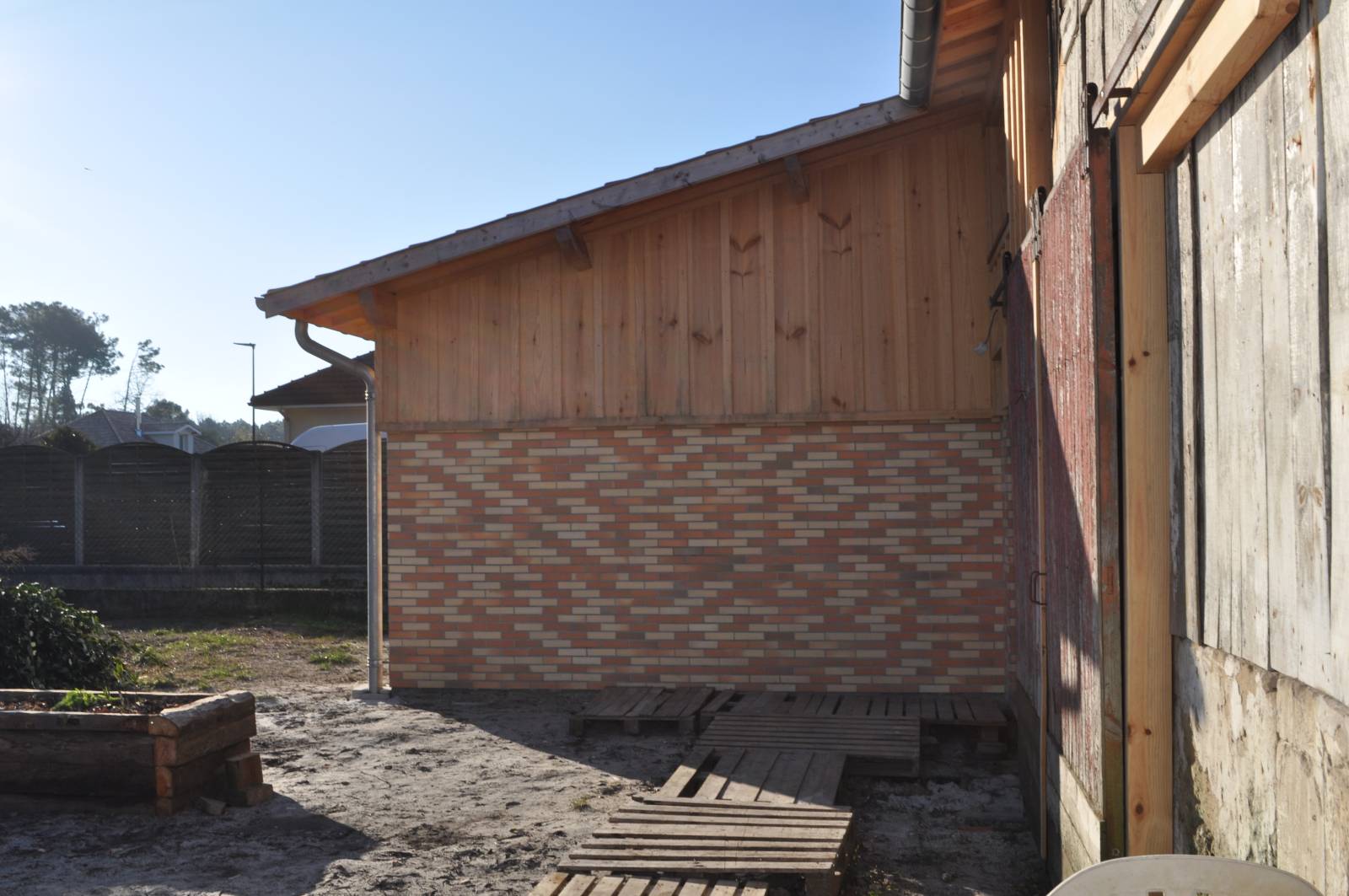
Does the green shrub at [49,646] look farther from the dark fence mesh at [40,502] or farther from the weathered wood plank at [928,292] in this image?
the dark fence mesh at [40,502]

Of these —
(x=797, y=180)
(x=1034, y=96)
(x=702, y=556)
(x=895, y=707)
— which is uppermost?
(x=797, y=180)

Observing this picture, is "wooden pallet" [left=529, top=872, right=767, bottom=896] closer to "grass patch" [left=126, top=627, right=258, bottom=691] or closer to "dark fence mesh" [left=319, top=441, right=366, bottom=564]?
"grass patch" [left=126, top=627, right=258, bottom=691]

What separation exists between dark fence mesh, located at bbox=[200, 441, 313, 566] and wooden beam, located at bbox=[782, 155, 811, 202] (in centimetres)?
906

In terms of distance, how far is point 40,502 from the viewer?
1691 cm

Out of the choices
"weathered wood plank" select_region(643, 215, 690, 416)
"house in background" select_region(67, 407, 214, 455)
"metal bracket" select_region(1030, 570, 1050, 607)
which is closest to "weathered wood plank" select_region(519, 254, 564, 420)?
"weathered wood plank" select_region(643, 215, 690, 416)

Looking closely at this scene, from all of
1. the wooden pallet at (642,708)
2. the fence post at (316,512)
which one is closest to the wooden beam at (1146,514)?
the wooden pallet at (642,708)

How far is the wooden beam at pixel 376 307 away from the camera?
895 centimetres

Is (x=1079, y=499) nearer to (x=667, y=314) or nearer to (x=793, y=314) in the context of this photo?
(x=793, y=314)

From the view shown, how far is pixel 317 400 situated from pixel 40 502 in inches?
446

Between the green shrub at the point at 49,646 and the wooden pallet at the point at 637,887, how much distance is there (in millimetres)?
5754

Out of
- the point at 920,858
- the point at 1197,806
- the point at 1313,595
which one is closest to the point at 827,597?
the point at 920,858

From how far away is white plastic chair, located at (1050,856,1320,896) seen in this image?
2.17m

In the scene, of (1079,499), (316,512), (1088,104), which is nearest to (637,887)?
(1079,499)

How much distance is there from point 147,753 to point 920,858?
12.8ft
